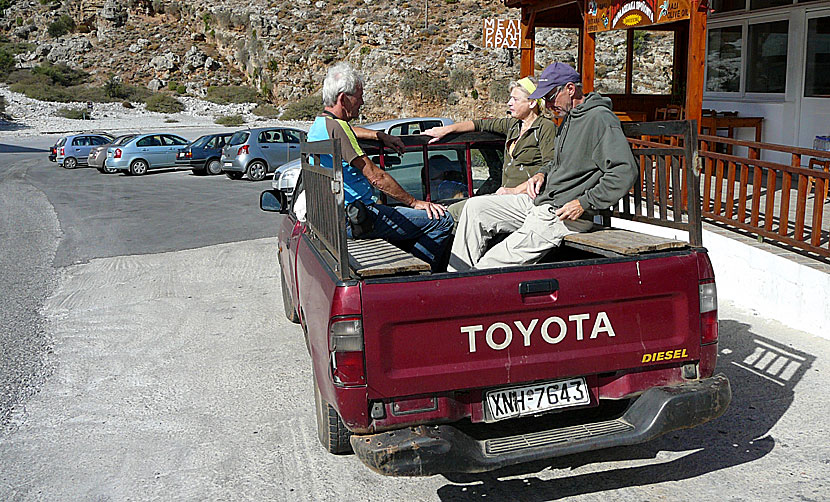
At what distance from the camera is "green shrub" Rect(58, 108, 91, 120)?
55.5 m

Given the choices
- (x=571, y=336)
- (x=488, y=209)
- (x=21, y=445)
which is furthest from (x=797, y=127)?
(x=21, y=445)

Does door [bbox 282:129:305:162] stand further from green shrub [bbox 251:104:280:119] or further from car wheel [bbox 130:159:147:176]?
green shrub [bbox 251:104:280:119]

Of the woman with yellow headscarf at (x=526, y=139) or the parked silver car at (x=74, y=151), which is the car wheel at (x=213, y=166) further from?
the woman with yellow headscarf at (x=526, y=139)

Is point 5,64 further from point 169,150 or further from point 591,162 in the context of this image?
point 591,162

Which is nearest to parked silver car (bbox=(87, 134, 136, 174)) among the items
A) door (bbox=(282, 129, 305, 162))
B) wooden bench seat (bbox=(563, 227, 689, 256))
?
door (bbox=(282, 129, 305, 162))

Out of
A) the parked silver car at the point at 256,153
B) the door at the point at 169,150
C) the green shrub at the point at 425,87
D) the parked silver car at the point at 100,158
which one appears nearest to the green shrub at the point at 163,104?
the green shrub at the point at 425,87

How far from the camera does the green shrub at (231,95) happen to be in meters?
60.3

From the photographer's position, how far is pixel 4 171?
29.0 metres

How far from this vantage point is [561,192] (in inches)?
185

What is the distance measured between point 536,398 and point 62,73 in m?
71.4

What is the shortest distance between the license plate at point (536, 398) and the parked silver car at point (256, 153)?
20172 millimetres

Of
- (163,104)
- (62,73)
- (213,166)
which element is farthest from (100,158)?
(62,73)

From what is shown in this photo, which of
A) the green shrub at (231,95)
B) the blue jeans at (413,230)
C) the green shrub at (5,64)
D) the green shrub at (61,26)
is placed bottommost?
the blue jeans at (413,230)

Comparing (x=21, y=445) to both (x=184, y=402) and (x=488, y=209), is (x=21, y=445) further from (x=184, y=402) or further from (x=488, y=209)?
(x=488, y=209)
